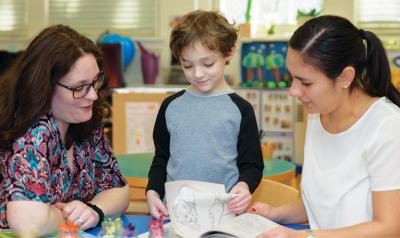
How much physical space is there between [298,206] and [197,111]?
40cm

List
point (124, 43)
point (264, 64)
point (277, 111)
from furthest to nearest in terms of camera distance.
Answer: point (124, 43) < point (264, 64) < point (277, 111)

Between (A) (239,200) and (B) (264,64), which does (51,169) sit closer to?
(A) (239,200)

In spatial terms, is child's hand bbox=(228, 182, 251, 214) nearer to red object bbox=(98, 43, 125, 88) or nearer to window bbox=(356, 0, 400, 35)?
red object bbox=(98, 43, 125, 88)

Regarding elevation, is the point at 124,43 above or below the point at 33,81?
below

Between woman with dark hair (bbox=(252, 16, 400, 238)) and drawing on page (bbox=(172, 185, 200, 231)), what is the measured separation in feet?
0.64

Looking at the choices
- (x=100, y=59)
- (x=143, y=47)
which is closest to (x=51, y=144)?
(x=100, y=59)

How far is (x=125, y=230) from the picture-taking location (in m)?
1.17

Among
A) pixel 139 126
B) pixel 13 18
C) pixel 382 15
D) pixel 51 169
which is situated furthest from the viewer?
pixel 13 18

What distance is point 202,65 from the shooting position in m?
1.56

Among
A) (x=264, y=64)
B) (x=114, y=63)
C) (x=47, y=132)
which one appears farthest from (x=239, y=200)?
(x=114, y=63)

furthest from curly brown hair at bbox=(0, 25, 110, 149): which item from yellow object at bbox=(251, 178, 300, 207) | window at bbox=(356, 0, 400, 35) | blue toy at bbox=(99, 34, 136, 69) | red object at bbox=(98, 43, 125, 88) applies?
window at bbox=(356, 0, 400, 35)

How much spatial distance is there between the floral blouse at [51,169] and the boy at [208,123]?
6.2 inches

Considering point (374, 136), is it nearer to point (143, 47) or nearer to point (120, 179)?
point (120, 179)

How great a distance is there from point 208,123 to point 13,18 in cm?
439
